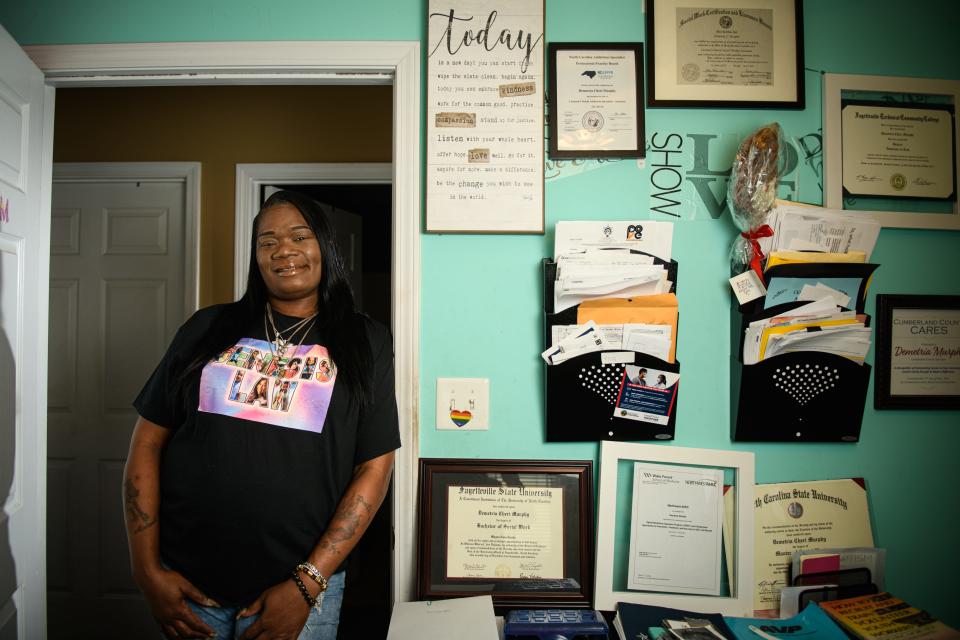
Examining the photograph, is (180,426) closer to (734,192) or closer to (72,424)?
(734,192)

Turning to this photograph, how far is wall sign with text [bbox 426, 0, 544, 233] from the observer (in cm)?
130

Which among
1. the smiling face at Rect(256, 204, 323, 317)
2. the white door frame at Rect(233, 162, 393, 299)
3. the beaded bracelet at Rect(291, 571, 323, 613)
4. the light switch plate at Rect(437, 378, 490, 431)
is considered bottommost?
the beaded bracelet at Rect(291, 571, 323, 613)

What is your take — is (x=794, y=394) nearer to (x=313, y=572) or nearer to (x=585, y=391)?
(x=585, y=391)

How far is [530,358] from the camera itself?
1319 mm

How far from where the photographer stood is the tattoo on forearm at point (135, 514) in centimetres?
107

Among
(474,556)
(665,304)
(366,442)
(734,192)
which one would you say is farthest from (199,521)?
(734,192)

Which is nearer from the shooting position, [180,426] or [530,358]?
[180,426]

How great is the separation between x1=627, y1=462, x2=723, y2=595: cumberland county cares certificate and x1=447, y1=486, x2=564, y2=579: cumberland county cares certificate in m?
0.21

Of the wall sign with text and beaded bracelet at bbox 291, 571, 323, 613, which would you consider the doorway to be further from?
beaded bracelet at bbox 291, 571, 323, 613

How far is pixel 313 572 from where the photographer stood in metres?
1.05

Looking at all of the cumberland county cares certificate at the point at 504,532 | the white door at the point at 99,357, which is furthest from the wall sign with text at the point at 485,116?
the white door at the point at 99,357

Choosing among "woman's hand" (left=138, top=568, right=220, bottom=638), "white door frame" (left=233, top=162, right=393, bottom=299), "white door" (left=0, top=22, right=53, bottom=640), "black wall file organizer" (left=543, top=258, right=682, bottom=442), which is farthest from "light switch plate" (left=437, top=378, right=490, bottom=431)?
"white door frame" (left=233, top=162, right=393, bottom=299)

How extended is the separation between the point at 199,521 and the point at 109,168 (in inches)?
79.5

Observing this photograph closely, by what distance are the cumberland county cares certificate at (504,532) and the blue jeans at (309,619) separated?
0.28 metres
